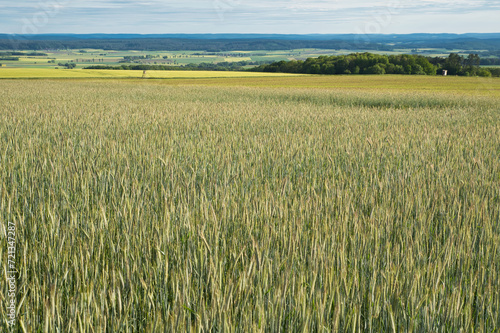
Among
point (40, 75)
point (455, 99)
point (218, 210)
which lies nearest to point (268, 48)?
point (40, 75)

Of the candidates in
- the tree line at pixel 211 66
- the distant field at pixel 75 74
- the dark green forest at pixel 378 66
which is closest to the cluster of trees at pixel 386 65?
the dark green forest at pixel 378 66

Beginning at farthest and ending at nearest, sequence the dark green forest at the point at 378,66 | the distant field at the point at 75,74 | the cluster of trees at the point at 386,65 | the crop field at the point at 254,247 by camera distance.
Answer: the cluster of trees at the point at 386,65
the dark green forest at the point at 378,66
the distant field at the point at 75,74
the crop field at the point at 254,247

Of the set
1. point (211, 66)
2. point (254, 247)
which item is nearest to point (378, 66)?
point (211, 66)

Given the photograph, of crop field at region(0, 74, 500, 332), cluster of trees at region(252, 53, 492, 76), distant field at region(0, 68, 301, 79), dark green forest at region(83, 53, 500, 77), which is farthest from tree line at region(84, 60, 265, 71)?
crop field at region(0, 74, 500, 332)

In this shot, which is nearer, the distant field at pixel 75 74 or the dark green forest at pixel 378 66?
the distant field at pixel 75 74

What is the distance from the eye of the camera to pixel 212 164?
4199 mm

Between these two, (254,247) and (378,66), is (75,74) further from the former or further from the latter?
(254,247)

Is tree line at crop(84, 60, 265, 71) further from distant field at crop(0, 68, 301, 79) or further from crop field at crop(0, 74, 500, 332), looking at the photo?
crop field at crop(0, 74, 500, 332)

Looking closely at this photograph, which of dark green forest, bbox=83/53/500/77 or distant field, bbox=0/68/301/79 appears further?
dark green forest, bbox=83/53/500/77

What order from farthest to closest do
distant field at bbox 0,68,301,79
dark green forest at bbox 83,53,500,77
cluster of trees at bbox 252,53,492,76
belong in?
cluster of trees at bbox 252,53,492,76
dark green forest at bbox 83,53,500,77
distant field at bbox 0,68,301,79

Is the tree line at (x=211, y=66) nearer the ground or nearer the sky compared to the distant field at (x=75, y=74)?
nearer the sky

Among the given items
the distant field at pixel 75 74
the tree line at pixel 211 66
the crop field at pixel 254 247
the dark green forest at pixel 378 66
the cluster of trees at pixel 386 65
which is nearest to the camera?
the crop field at pixel 254 247

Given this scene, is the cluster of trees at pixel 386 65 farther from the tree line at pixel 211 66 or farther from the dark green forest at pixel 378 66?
the tree line at pixel 211 66

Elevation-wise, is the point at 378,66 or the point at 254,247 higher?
the point at 378,66
